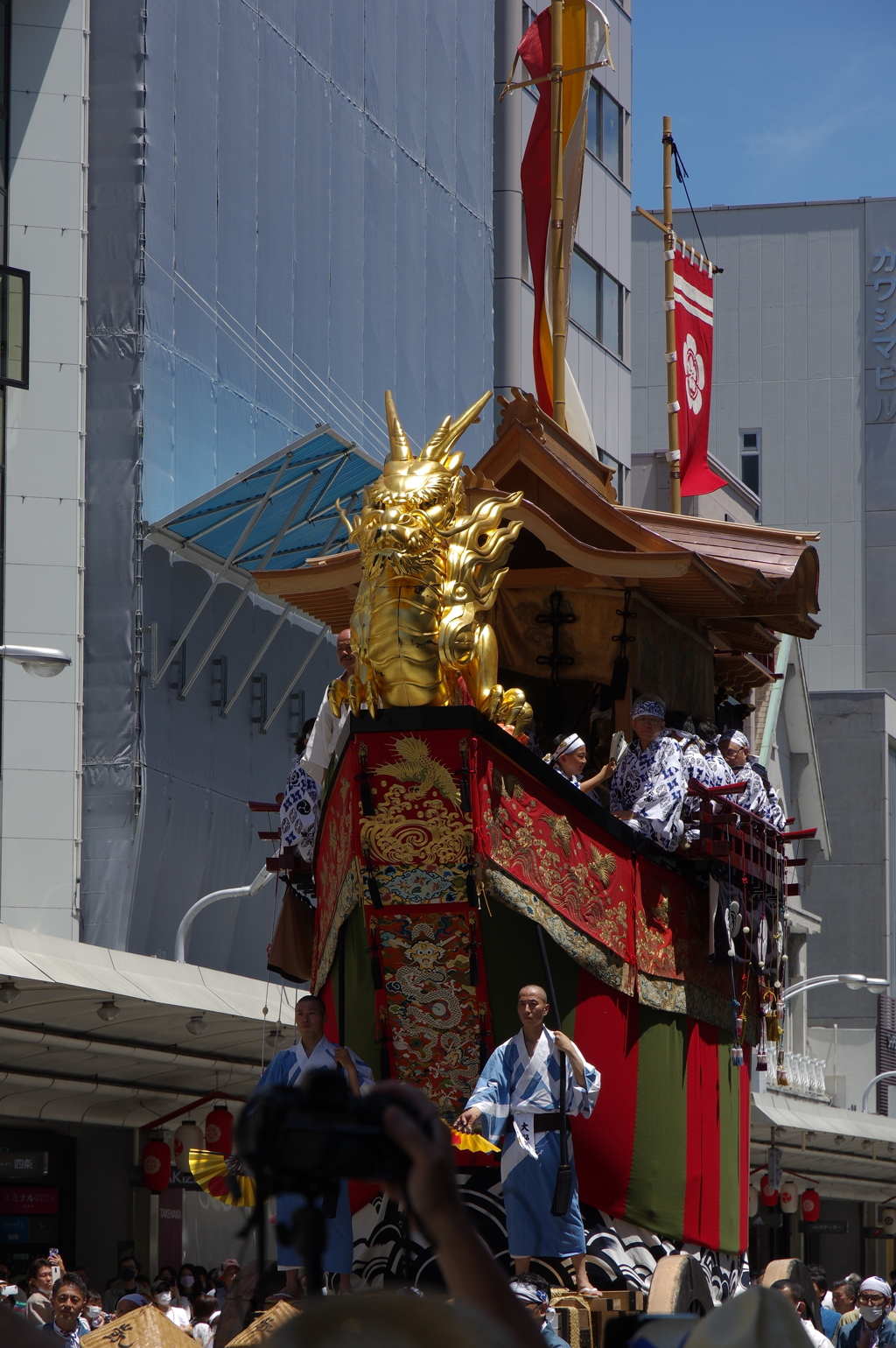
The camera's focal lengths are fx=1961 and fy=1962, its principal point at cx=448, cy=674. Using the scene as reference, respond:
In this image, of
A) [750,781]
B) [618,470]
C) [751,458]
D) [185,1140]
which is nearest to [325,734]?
[750,781]

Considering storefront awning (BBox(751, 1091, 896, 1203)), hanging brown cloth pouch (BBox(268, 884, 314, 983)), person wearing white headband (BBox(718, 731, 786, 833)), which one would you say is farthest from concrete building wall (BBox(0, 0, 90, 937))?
person wearing white headband (BBox(718, 731, 786, 833))

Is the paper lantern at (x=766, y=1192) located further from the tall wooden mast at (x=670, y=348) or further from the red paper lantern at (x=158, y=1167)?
the tall wooden mast at (x=670, y=348)

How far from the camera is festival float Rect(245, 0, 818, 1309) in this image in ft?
26.0

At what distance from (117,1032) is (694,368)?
724 cm

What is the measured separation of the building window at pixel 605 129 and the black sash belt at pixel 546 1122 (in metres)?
23.8

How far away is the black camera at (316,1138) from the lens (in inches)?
68.0

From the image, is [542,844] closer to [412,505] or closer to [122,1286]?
[412,505]

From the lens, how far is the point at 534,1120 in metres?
7.75

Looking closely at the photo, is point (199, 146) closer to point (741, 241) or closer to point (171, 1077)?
point (171, 1077)

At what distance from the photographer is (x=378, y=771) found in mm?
7953

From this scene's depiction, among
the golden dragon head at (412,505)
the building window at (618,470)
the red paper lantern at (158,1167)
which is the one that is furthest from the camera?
the building window at (618,470)

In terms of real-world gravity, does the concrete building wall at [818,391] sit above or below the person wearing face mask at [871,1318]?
above

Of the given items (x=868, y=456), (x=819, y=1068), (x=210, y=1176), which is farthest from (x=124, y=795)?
(x=868, y=456)

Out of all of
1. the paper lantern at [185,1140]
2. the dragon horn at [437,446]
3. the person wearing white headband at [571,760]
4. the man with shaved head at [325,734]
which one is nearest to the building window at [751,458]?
the paper lantern at [185,1140]
